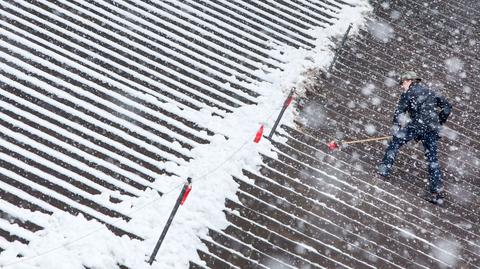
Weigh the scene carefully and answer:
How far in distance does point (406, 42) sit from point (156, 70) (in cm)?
553

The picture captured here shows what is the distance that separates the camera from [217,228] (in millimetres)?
6219

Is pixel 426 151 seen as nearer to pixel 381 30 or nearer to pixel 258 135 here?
pixel 258 135

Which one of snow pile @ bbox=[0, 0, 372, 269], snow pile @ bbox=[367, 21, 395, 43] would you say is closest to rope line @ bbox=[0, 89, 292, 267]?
snow pile @ bbox=[0, 0, 372, 269]

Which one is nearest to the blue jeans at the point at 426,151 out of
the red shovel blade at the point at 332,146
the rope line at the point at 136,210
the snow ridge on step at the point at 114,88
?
the red shovel blade at the point at 332,146

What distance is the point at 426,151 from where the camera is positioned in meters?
7.22

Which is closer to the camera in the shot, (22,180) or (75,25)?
(22,180)

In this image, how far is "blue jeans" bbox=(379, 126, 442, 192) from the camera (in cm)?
710

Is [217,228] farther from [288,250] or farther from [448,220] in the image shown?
[448,220]

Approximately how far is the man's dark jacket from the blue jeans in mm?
70

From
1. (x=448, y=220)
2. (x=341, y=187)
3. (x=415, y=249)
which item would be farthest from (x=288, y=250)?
(x=448, y=220)

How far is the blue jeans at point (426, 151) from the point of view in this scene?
710cm

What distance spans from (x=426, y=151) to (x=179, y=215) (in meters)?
4.03

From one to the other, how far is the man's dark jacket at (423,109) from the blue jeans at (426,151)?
0.23 feet

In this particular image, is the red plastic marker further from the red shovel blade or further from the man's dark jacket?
the man's dark jacket
